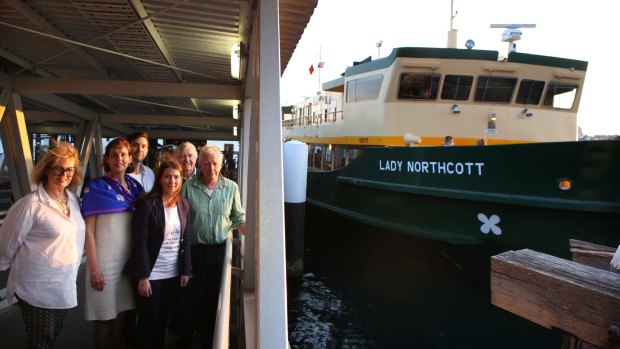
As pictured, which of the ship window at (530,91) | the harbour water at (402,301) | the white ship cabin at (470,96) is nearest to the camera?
the harbour water at (402,301)

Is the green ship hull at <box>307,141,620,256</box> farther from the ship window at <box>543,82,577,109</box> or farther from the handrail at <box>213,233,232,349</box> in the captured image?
the handrail at <box>213,233,232,349</box>

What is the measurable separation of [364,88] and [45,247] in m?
8.04

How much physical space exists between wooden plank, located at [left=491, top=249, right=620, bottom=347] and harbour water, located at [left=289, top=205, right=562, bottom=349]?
14.3ft

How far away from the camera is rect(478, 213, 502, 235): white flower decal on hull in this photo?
225 inches

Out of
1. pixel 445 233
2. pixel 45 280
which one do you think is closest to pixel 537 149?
pixel 445 233

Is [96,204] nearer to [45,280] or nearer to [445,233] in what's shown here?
[45,280]

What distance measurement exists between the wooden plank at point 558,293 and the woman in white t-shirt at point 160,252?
173cm

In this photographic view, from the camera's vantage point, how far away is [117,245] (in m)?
2.24

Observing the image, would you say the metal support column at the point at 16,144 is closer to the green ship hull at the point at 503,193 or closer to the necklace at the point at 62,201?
the necklace at the point at 62,201

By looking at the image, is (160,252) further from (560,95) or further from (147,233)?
→ (560,95)

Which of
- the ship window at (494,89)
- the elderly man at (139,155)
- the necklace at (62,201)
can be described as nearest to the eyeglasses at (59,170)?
the necklace at (62,201)

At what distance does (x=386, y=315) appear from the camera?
235 inches

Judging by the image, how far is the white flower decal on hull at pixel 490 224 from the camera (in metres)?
5.71

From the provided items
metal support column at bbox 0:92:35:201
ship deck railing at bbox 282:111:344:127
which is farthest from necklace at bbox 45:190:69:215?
ship deck railing at bbox 282:111:344:127
